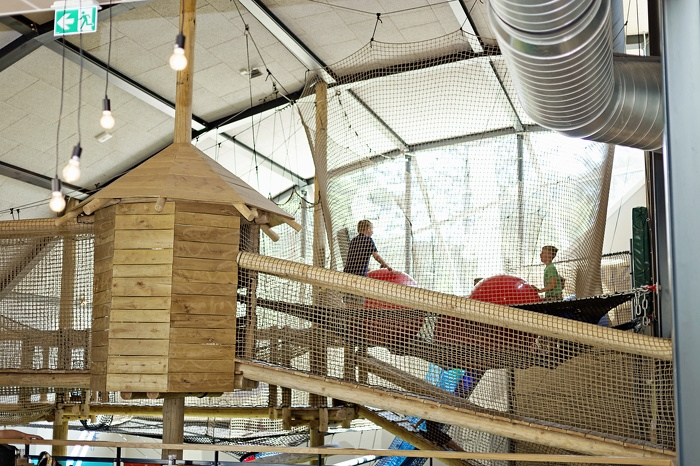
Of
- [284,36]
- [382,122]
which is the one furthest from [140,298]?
[284,36]

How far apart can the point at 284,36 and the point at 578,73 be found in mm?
6143

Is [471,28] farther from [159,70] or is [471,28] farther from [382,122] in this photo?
[159,70]

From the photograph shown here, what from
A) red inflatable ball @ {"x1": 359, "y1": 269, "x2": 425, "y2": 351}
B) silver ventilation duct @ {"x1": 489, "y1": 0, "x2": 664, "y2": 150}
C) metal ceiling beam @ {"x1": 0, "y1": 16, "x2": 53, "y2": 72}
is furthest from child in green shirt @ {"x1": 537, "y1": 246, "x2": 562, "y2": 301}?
metal ceiling beam @ {"x1": 0, "y1": 16, "x2": 53, "y2": 72}

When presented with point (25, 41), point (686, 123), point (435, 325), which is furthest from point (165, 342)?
point (25, 41)

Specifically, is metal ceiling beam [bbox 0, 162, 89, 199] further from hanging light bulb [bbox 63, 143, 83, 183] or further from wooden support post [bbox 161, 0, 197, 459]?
hanging light bulb [bbox 63, 143, 83, 183]

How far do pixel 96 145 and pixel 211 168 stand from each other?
636 centimetres

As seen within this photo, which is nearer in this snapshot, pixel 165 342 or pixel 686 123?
pixel 686 123

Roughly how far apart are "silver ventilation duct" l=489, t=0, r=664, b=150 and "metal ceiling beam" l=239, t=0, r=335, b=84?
4.04 meters

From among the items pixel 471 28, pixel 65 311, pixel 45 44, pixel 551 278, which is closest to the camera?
pixel 65 311

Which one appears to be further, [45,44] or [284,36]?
[284,36]

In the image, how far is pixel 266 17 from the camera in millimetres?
8945

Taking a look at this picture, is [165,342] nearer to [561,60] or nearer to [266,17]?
[561,60]

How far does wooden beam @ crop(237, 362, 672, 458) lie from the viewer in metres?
4.57

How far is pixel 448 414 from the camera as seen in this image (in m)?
4.90
